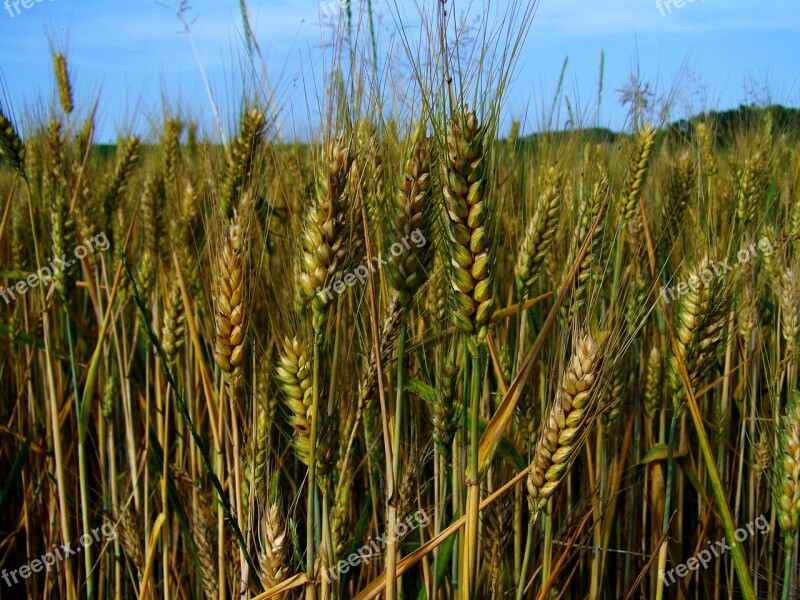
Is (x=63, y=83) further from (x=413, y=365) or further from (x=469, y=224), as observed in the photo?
(x=469, y=224)

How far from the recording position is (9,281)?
3.07 m

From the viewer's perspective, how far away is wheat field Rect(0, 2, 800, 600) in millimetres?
1047

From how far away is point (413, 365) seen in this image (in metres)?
1.80

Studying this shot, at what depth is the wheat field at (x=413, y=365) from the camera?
105cm

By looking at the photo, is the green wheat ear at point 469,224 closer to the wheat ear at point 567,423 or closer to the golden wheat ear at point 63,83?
the wheat ear at point 567,423

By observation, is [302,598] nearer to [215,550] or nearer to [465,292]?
[215,550]

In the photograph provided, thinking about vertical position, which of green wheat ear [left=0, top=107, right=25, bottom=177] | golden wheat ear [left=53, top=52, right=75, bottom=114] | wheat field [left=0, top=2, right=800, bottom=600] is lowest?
wheat field [left=0, top=2, right=800, bottom=600]

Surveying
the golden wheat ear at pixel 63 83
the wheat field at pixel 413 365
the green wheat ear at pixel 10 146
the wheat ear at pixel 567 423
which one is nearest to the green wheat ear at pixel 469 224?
the wheat field at pixel 413 365

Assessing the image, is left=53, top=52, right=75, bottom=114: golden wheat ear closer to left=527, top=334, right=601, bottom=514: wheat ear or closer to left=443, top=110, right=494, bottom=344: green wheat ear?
left=443, top=110, right=494, bottom=344: green wheat ear

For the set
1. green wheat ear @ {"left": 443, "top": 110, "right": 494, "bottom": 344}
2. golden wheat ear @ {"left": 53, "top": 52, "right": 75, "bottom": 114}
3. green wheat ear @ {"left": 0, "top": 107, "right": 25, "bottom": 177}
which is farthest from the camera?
golden wheat ear @ {"left": 53, "top": 52, "right": 75, "bottom": 114}

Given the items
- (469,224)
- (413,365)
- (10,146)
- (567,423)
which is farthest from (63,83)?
(567,423)

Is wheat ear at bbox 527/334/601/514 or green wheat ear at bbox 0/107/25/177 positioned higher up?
green wheat ear at bbox 0/107/25/177

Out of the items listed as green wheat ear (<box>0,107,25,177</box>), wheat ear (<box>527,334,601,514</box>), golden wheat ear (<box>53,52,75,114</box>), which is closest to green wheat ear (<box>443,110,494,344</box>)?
wheat ear (<box>527,334,601,514</box>)

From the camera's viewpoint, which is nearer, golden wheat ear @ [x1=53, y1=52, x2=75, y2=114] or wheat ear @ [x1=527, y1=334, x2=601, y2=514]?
wheat ear @ [x1=527, y1=334, x2=601, y2=514]
